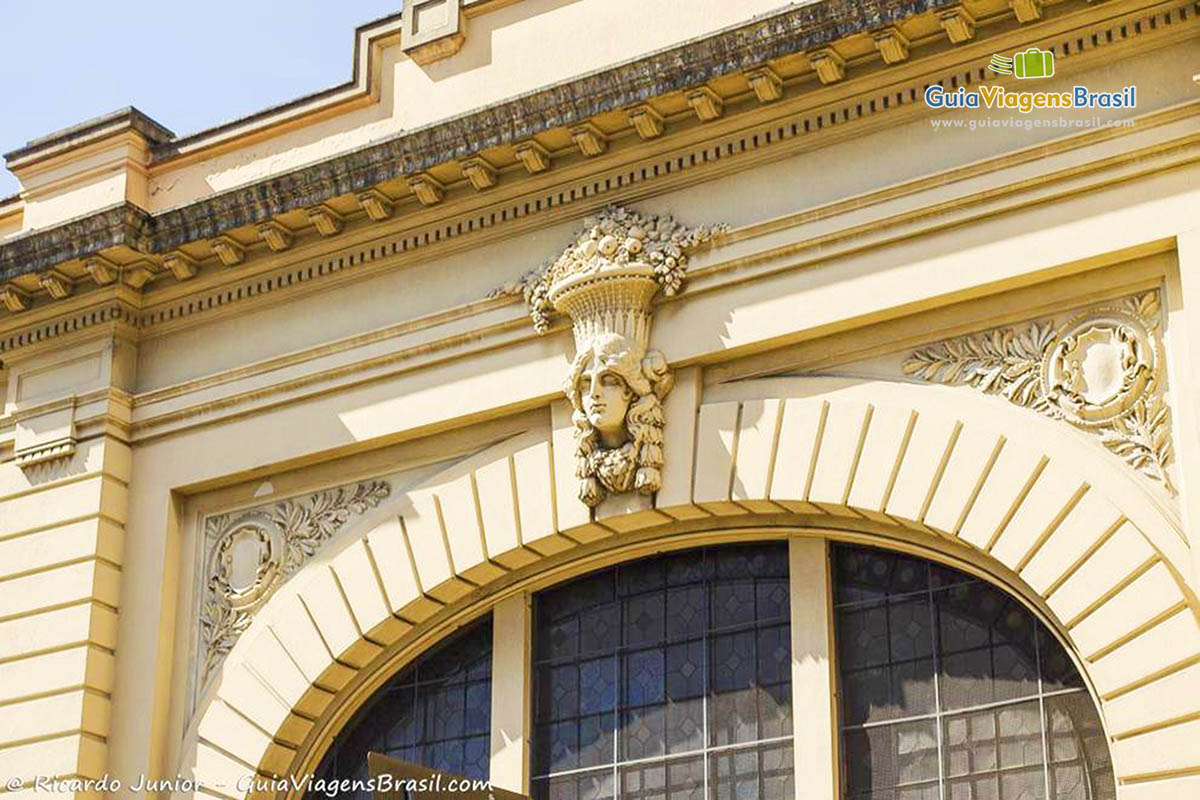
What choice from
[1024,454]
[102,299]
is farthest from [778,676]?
[102,299]

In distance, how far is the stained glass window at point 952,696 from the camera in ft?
46.9

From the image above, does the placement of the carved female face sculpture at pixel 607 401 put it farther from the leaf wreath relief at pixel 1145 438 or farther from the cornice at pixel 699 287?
the leaf wreath relief at pixel 1145 438

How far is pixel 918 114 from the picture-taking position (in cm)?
1554

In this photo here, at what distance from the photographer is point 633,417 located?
15773mm

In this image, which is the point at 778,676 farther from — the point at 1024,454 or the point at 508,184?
the point at 508,184

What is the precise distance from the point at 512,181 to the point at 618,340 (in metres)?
1.80

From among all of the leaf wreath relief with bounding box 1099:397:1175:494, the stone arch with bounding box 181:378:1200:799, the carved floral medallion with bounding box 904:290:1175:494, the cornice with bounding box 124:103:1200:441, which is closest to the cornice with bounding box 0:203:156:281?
the cornice with bounding box 124:103:1200:441

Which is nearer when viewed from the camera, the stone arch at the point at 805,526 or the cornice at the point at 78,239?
the stone arch at the point at 805,526

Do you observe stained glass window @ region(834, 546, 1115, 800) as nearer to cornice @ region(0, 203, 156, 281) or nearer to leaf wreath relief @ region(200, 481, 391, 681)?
leaf wreath relief @ region(200, 481, 391, 681)

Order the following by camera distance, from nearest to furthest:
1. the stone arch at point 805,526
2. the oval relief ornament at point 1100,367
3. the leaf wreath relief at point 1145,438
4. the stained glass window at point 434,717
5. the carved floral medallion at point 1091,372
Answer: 1. the stone arch at point 805,526
2. the leaf wreath relief at point 1145,438
3. the carved floral medallion at point 1091,372
4. the oval relief ornament at point 1100,367
5. the stained glass window at point 434,717

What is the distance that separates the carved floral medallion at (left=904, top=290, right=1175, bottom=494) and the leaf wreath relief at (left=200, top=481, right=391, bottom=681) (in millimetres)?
4593

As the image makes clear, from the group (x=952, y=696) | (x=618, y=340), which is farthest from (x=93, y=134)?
(x=952, y=696)

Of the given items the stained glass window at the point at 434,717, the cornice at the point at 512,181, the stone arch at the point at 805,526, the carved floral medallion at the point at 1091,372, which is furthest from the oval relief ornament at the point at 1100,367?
the stained glass window at the point at 434,717
